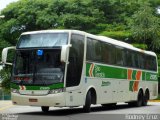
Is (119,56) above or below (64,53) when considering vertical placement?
above

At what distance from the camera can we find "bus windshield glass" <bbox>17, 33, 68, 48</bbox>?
19.3 metres

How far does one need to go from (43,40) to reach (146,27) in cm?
3192

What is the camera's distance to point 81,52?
65.7 ft

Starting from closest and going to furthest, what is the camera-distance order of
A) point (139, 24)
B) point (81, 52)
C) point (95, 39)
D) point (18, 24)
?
point (81, 52) → point (95, 39) → point (139, 24) → point (18, 24)

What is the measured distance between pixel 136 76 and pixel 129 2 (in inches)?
1175

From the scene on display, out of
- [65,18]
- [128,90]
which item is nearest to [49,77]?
[128,90]

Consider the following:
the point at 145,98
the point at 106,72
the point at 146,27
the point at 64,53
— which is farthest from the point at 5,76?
the point at 64,53

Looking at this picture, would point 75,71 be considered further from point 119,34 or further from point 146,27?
point 146,27

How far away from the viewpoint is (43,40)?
64.1 ft

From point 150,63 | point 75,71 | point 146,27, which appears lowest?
point 75,71

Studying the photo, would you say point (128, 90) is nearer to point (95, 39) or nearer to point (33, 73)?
point (95, 39)

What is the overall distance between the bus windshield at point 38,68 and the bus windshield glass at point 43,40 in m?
0.28

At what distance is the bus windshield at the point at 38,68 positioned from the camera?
18.7m

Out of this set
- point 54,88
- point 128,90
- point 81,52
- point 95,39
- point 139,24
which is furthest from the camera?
point 139,24
